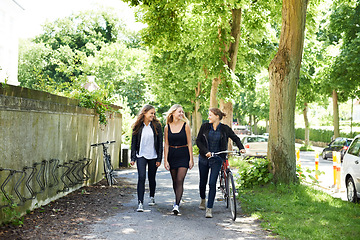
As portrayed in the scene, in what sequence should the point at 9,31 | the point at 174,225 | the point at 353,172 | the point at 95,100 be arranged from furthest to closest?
the point at 9,31 < the point at 95,100 < the point at 353,172 < the point at 174,225

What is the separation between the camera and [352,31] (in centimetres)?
2986

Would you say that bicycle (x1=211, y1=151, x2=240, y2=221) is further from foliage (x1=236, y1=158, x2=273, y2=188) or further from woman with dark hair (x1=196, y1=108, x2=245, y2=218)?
foliage (x1=236, y1=158, x2=273, y2=188)

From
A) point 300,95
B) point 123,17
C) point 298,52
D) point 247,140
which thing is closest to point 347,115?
point 123,17

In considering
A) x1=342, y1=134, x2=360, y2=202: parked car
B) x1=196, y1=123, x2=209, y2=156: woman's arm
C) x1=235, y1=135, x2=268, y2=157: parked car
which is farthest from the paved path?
x1=235, y1=135, x2=268, y2=157: parked car

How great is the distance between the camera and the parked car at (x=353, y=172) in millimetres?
10188

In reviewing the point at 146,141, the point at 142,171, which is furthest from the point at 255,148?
the point at 142,171

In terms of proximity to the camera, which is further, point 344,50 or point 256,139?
point 344,50

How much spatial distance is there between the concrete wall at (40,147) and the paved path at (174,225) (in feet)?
4.53

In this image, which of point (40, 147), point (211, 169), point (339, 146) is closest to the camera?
point (40, 147)

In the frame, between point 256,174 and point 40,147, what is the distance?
5.28 m

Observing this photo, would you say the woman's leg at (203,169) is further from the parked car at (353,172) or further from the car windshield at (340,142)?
the car windshield at (340,142)

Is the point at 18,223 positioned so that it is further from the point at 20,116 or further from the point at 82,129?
the point at 82,129

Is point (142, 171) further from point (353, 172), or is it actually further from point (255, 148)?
point (255, 148)

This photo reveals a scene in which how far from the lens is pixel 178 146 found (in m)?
8.39
